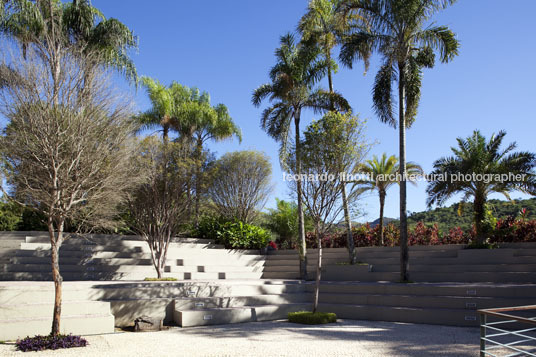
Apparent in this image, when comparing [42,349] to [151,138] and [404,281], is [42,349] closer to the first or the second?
[151,138]

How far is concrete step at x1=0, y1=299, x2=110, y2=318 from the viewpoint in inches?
353

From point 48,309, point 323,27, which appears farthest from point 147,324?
point 323,27

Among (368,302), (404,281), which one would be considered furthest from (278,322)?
(404,281)

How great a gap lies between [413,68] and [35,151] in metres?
11.8

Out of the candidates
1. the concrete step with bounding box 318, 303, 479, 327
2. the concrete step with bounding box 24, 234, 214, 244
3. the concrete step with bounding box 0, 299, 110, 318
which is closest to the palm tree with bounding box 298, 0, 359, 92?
the concrete step with bounding box 318, 303, 479, 327

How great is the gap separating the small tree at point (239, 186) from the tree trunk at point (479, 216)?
11.5m

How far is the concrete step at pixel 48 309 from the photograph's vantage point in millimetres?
8969

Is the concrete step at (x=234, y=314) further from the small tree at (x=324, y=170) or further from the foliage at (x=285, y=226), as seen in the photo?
the foliage at (x=285, y=226)

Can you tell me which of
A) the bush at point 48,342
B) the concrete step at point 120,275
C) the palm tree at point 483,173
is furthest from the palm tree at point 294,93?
the bush at point 48,342

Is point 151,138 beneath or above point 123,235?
above

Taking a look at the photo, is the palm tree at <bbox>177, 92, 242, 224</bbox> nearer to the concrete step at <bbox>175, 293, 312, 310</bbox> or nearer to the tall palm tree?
the tall palm tree

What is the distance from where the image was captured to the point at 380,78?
15633 mm

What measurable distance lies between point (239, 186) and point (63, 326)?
1520cm

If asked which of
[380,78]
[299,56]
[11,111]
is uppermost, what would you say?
[299,56]
